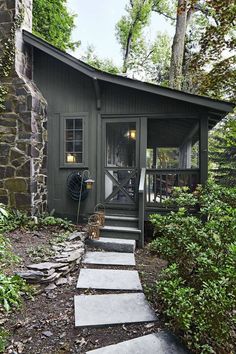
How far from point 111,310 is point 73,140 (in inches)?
163

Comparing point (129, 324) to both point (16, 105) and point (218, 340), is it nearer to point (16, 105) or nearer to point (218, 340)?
point (218, 340)

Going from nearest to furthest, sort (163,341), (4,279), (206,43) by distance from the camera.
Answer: (4,279) → (163,341) → (206,43)

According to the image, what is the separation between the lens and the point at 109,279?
11.0ft

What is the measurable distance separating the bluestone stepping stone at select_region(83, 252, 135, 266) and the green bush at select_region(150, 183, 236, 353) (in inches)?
40.6

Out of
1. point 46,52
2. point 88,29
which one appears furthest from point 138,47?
point 46,52

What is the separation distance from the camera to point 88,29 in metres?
22.4

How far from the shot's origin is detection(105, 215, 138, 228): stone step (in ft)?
17.2

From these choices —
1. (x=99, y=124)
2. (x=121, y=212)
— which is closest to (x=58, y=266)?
(x=121, y=212)

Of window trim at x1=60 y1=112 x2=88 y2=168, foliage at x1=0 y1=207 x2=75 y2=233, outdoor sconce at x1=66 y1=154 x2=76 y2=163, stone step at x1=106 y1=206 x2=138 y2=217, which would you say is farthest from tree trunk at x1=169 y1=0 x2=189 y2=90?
foliage at x1=0 y1=207 x2=75 y2=233

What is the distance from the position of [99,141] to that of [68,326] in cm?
405

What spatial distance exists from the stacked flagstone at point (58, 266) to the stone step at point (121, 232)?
88 cm

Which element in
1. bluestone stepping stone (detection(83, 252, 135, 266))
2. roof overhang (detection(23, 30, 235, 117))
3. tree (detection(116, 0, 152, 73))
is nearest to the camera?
bluestone stepping stone (detection(83, 252, 135, 266))

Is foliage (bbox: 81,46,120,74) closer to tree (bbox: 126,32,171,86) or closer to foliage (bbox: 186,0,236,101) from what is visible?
tree (bbox: 126,32,171,86)

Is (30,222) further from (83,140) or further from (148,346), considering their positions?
(148,346)
